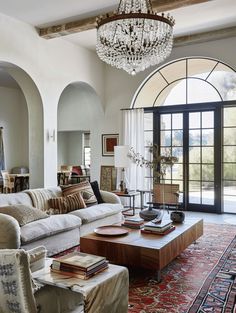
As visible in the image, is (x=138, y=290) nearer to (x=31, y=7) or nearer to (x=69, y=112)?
(x=31, y=7)

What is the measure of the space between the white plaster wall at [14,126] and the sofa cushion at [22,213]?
6467mm

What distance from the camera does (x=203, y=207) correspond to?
7270mm

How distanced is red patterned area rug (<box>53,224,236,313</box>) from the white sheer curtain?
125 inches

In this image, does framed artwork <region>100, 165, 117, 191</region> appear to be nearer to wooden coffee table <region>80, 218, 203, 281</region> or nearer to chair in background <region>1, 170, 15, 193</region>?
chair in background <region>1, 170, 15, 193</region>

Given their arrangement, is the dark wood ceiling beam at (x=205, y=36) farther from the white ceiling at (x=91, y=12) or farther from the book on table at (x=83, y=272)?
the book on table at (x=83, y=272)

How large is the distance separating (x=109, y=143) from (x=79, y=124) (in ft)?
5.52

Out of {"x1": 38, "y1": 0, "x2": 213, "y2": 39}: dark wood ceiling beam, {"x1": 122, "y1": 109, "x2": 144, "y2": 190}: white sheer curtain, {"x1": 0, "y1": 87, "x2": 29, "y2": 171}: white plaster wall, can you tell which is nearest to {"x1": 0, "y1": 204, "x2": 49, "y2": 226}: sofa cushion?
{"x1": 38, "y1": 0, "x2": 213, "y2": 39}: dark wood ceiling beam

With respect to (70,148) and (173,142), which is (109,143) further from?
(70,148)

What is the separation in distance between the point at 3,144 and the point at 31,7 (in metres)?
5.65

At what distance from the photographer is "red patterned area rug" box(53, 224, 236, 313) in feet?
9.48

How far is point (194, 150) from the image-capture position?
289 inches

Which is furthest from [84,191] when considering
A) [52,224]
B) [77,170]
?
[77,170]

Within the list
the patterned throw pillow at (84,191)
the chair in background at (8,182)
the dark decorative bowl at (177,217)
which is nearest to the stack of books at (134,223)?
the dark decorative bowl at (177,217)

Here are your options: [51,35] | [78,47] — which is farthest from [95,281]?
[78,47]
